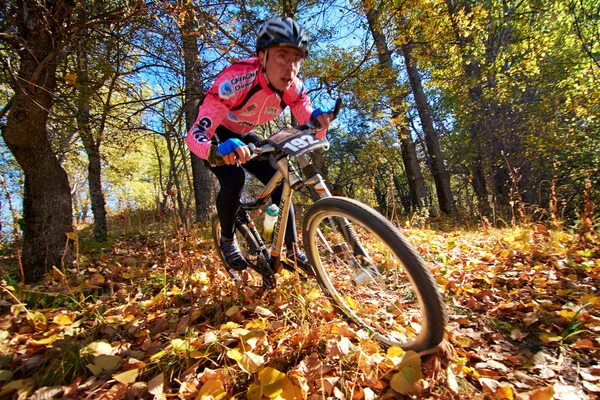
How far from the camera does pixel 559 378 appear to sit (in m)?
1.33

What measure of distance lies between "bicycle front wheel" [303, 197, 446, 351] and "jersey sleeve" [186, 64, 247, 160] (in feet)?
3.16

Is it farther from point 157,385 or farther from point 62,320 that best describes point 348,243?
point 62,320

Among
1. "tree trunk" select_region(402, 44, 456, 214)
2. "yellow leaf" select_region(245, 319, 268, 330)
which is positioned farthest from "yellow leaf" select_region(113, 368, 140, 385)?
"tree trunk" select_region(402, 44, 456, 214)

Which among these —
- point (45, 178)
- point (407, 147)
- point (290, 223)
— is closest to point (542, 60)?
point (407, 147)

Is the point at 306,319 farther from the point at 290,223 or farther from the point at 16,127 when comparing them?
the point at 16,127

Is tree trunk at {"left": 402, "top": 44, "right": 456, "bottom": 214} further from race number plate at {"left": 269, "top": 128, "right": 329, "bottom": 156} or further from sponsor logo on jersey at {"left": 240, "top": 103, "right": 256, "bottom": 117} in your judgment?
race number plate at {"left": 269, "top": 128, "right": 329, "bottom": 156}

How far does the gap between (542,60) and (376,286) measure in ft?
34.5

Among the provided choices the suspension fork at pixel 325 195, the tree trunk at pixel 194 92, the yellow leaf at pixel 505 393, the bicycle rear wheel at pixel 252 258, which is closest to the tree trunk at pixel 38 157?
the tree trunk at pixel 194 92

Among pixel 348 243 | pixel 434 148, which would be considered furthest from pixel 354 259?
pixel 434 148

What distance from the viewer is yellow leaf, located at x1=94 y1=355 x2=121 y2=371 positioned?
5.10 feet

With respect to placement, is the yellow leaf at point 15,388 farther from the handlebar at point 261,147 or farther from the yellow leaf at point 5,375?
the handlebar at point 261,147

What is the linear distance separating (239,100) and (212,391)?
1.86m

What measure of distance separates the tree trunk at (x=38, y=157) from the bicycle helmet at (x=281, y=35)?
9.16 ft

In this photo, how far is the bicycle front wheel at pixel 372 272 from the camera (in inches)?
50.7
